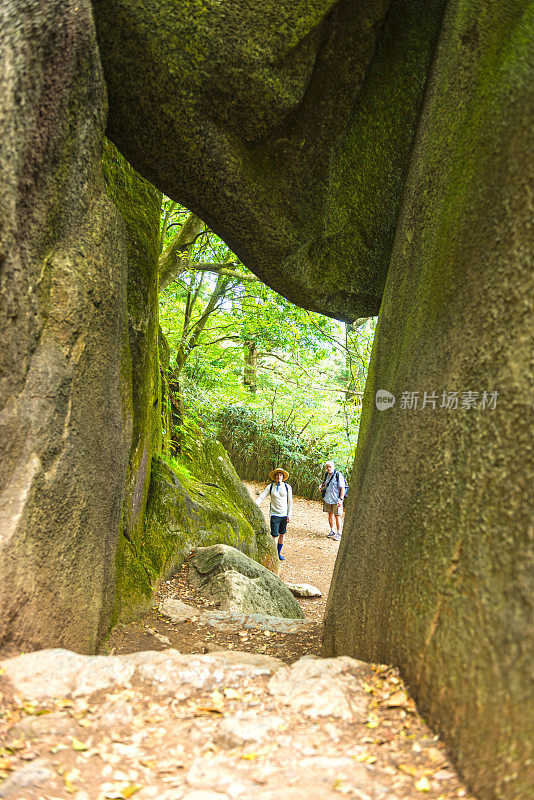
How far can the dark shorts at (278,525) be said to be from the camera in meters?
9.16

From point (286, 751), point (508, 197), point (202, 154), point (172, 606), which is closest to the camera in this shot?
point (286, 751)

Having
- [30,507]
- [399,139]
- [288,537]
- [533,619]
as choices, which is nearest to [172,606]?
[30,507]

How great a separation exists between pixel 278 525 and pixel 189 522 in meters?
3.30

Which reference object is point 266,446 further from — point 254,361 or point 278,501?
point 278,501

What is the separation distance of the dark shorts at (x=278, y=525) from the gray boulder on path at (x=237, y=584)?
2893 millimetres

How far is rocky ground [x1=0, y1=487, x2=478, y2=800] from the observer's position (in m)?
1.76

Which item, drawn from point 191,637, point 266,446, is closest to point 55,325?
point 191,637

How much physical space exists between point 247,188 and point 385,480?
216 cm

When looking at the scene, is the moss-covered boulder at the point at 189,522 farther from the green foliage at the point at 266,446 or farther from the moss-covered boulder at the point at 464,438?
the green foliage at the point at 266,446

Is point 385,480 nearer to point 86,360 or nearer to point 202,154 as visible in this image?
point 86,360

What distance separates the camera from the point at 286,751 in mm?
1903

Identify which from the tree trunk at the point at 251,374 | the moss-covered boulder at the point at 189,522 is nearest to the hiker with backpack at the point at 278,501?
the moss-covered boulder at the point at 189,522

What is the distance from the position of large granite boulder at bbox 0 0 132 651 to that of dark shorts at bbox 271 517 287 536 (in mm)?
5726

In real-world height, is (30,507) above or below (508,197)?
below
